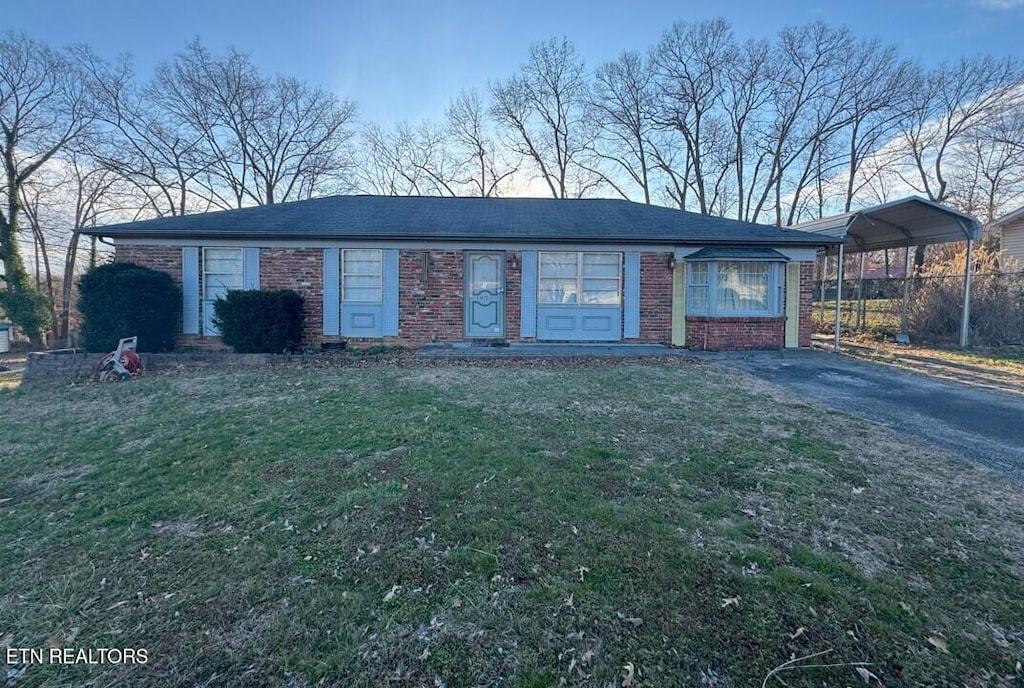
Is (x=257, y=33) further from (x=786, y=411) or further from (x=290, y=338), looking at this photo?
(x=786, y=411)

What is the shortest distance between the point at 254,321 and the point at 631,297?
788 centimetres

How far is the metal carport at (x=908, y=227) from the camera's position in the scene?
1093 cm

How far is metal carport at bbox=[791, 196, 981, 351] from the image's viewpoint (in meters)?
10.9

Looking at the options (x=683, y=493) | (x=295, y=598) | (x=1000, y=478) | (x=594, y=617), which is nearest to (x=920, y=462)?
(x=1000, y=478)

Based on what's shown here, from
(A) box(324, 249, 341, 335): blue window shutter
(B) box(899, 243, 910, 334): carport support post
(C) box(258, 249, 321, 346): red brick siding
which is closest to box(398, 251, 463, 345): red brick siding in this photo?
(A) box(324, 249, 341, 335): blue window shutter

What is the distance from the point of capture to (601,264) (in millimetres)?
11070

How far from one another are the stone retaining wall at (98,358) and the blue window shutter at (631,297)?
7.23 m

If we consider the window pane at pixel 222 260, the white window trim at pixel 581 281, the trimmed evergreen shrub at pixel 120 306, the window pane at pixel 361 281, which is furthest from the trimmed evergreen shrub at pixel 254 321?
the white window trim at pixel 581 281

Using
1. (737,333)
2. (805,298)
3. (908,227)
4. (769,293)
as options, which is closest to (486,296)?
(737,333)

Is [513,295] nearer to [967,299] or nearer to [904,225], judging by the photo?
[904,225]

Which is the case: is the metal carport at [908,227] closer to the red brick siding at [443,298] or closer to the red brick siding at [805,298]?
the red brick siding at [805,298]

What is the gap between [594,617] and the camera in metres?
2.18

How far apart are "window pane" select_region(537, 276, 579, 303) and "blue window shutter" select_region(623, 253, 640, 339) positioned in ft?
3.74

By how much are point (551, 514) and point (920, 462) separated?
10.9 feet
